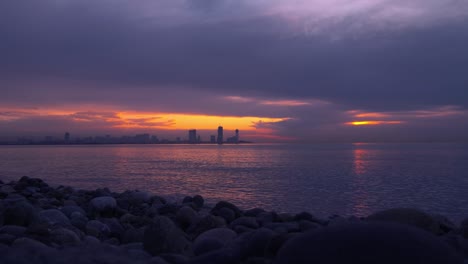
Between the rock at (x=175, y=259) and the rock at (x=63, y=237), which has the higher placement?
the rock at (x=175, y=259)

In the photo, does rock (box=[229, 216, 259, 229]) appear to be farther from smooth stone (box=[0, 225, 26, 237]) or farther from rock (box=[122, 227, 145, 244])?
smooth stone (box=[0, 225, 26, 237])

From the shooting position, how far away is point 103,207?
40.4ft

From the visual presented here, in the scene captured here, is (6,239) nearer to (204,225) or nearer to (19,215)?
(19,215)

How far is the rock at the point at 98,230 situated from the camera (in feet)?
28.7

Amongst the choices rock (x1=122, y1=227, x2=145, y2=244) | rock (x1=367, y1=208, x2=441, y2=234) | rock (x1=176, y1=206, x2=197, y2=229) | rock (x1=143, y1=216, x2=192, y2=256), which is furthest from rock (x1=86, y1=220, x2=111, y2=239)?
rock (x1=367, y1=208, x2=441, y2=234)

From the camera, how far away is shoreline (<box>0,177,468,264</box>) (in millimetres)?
4020

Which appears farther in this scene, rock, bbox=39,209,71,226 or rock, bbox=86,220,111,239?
rock, bbox=39,209,71,226

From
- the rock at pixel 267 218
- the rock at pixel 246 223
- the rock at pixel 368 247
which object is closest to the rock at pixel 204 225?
the rock at pixel 246 223

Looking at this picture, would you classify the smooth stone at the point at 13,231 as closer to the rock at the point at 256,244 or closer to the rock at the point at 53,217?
the rock at the point at 53,217

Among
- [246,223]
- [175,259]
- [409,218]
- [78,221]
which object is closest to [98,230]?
[78,221]

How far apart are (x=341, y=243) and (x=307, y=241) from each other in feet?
1.09

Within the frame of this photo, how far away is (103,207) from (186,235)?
15.2 feet

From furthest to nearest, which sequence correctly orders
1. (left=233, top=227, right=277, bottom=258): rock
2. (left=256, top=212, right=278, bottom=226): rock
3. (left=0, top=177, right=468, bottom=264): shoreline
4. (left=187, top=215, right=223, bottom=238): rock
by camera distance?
(left=256, top=212, right=278, bottom=226): rock → (left=187, top=215, right=223, bottom=238): rock → (left=233, top=227, right=277, bottom=258): rock → (left=0, top=177, right=468, bottom=264): shoreline

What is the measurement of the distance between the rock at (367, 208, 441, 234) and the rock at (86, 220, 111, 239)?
536 cm
